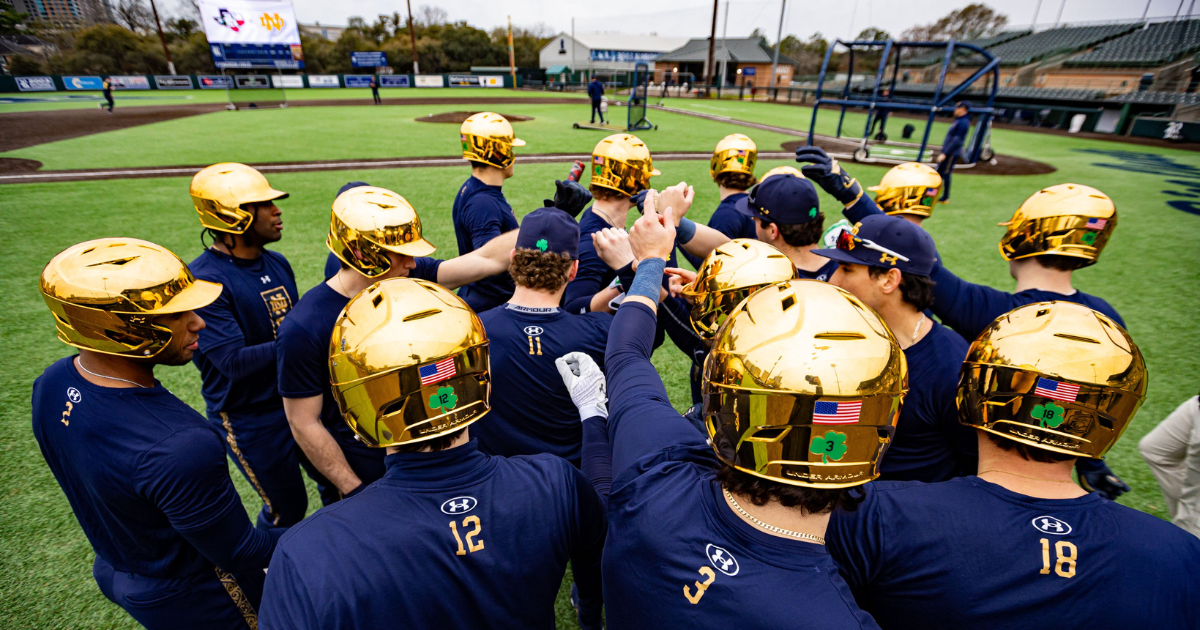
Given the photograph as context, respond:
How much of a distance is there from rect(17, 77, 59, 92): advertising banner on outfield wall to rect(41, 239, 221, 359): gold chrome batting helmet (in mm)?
58238

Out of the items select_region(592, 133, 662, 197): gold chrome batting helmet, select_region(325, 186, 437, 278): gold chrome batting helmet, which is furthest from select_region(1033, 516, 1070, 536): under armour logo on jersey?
select_region(592, 133, 662, 197): gold chrome batting helmet

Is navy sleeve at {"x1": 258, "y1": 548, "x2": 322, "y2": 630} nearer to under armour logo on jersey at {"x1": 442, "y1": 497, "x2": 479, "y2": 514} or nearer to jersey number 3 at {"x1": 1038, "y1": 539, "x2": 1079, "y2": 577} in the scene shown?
under armour logo on jersey at {"x1": 442, "y1": 497, "x2": 479, "y2": 514}

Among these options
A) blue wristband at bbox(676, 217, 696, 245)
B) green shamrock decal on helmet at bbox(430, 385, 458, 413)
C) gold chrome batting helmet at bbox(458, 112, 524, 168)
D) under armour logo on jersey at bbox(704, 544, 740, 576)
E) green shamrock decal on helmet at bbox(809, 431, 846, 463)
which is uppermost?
gold chrome batting helmet at bbox(458, 112, 524, 168)

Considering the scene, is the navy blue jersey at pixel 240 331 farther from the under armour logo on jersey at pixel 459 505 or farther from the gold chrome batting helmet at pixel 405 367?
the under armour logo on jersey at pixel 459 505

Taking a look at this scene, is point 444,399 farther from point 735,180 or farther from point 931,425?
point 735,180

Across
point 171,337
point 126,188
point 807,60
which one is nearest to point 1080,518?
point 171,337

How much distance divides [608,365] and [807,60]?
8595 centimetres

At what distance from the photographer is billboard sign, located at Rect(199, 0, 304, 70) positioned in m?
33.4

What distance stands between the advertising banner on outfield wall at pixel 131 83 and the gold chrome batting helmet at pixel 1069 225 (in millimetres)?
64252

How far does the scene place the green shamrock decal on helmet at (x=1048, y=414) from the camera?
66.1 inches

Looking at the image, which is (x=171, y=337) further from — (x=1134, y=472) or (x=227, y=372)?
(x=1134, y=472)

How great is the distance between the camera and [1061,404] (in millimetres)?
1675

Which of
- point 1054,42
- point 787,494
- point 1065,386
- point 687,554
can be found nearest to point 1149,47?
point 1054,42

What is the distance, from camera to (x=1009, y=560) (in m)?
1.55
